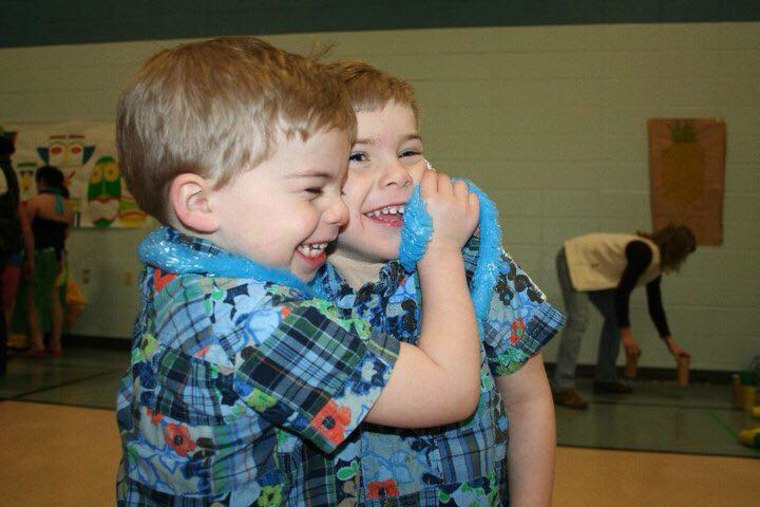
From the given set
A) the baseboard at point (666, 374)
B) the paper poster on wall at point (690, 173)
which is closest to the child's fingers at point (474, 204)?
the baseboard at point (666, 374)

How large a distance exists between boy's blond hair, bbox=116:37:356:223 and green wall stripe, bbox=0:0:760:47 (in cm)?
468

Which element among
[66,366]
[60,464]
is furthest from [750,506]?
[66,366]

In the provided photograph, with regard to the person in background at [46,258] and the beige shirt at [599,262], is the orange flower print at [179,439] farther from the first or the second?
the person in background at [46,258]

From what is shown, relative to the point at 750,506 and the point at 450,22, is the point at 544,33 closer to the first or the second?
the point at 450,22

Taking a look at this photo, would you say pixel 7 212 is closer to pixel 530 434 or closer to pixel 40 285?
pixel 40 285

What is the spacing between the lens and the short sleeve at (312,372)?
2.20 ft

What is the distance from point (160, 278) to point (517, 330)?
48cm

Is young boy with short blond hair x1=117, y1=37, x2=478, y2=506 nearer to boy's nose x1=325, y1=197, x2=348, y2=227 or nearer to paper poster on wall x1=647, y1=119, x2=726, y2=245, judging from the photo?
boy's nose x1=325, y1=197, x2=348, y2=227

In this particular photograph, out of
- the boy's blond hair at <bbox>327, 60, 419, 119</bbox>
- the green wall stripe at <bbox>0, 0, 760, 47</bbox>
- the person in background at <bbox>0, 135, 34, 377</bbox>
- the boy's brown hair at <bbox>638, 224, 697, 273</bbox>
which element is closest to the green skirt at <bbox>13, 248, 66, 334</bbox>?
the person in background at <bbox>0, 135, 34, 377</bbox>

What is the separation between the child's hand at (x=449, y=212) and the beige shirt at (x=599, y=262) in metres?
3.69

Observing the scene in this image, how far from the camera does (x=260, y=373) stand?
2.20ft

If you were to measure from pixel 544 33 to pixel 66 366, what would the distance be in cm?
432

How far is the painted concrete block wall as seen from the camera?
16.0 feet

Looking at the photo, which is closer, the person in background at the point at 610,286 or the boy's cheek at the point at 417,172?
the boy's cheek at the point at 417,172
